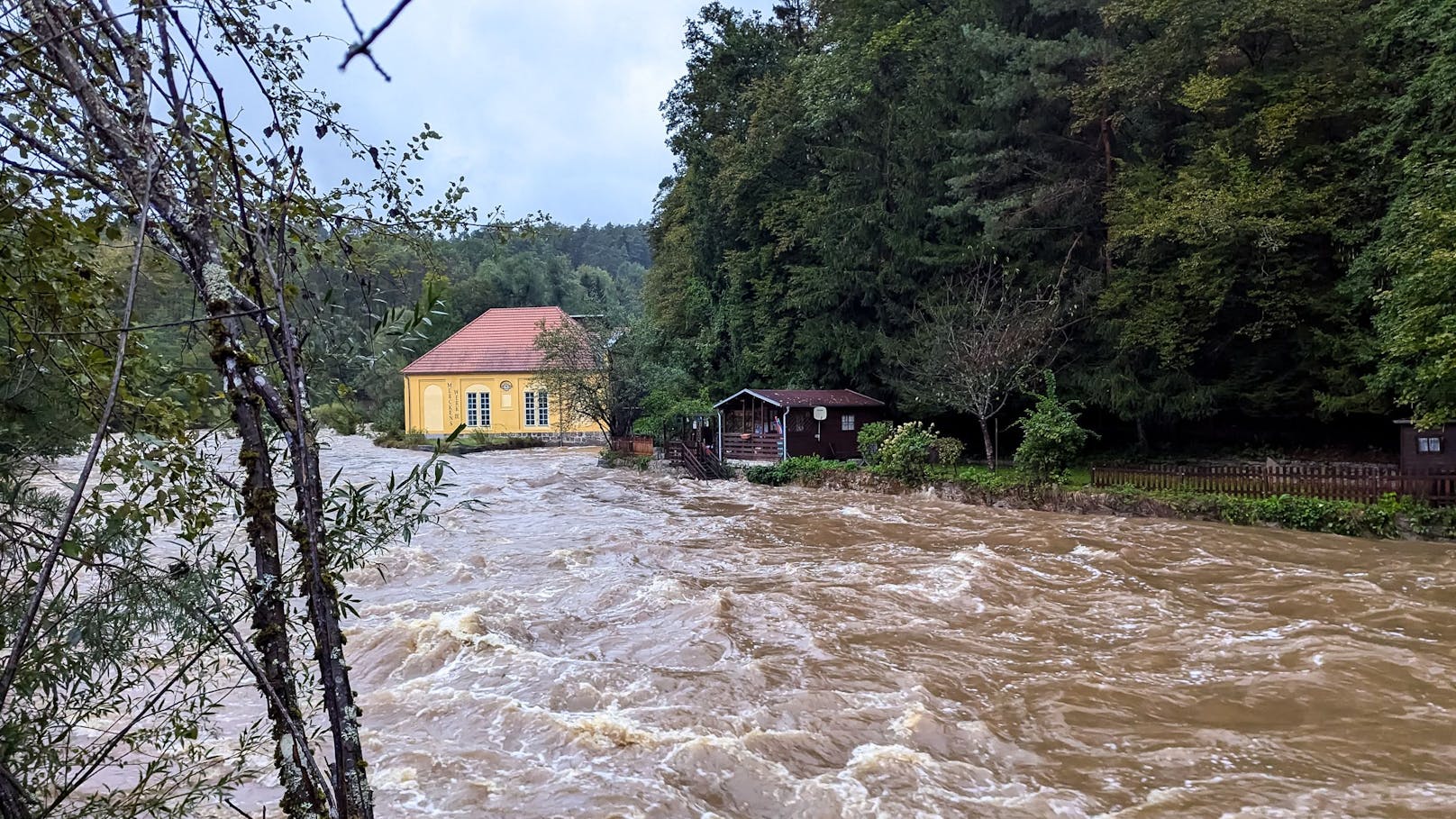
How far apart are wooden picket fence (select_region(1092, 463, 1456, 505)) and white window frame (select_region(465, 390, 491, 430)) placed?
3146 centimetres

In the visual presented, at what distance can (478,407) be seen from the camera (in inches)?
1645

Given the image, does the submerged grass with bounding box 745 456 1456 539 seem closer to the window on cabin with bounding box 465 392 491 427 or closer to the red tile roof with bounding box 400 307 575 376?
the red tile roof with bounding box 400 307 575 376

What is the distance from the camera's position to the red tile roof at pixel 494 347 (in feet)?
137

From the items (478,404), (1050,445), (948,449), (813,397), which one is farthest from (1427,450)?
(478,404)

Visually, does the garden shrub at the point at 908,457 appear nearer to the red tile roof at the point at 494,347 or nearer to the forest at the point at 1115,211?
the forest at the point at 1115,211

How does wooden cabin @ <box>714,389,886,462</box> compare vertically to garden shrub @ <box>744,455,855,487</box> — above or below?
above

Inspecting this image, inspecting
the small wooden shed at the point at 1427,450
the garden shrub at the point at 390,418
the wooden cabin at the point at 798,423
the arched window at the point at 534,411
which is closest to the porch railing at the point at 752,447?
the wooden cabin at the point at 798,423

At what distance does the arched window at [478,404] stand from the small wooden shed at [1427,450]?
36.6 metres

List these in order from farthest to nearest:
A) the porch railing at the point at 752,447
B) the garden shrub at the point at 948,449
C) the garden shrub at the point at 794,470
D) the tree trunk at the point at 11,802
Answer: the porch railing at the point at 752,447 → the garden shrub at the point at 794,470 → the garden shrub at the point at 948,449 → the tree trunk at the point at 11,802

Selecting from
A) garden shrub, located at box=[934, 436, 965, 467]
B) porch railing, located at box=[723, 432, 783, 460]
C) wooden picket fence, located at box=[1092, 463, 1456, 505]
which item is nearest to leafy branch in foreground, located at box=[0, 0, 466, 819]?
wooden picket fence, located at box=[1092, 463, 1456, 505]

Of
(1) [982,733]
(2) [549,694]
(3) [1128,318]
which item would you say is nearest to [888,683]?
(1) [982,733]

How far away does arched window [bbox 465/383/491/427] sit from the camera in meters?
41.7

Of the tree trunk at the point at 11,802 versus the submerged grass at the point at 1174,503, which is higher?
the tree trunk at the point at 11,802

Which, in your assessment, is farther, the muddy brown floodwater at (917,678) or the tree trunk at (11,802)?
the muddy brown floodwater at (917,678)
